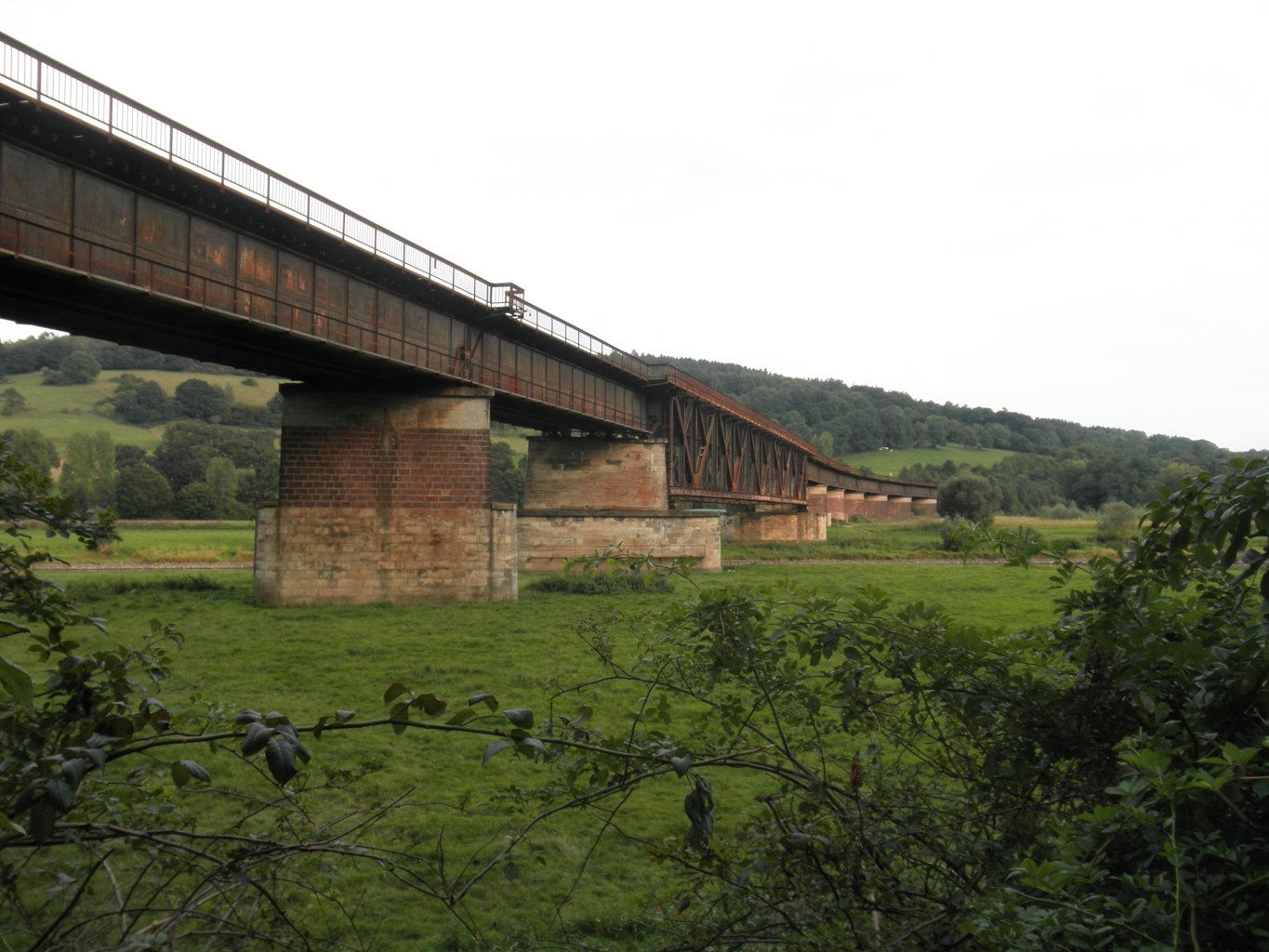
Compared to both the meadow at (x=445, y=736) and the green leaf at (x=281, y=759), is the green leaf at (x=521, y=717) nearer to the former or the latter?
the green leaf at (x=281, y=759)

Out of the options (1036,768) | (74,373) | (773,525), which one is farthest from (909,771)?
(74,373)

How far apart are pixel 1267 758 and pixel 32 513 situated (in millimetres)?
5029

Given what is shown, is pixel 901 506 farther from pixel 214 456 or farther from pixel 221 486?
pixel 214 456

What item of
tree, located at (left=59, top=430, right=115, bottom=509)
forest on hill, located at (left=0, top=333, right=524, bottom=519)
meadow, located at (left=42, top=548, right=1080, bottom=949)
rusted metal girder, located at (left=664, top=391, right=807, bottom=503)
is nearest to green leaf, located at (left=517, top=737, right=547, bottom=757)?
meadow, located at (left=42, top=548, right=1080, bottom=949)

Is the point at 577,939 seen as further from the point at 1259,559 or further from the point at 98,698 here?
the point at 1259,559

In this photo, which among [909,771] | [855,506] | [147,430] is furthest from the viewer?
[855,506]

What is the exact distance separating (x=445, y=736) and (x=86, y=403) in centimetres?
9863

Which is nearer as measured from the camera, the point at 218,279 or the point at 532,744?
the point at 532,744

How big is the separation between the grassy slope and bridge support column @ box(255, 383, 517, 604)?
61853 millimetres

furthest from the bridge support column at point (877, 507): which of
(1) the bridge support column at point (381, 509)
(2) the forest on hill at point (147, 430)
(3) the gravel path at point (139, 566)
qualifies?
(1) the bridge support column at point (381, 509)

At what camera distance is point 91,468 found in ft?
203

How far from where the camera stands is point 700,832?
2.47 m

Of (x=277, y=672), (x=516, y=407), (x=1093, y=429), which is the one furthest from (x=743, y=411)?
(x=1093, y=429)

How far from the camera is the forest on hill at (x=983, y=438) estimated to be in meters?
79.1
